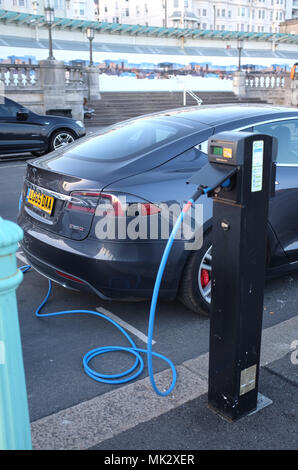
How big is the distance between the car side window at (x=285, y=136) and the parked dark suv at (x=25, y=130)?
969 cm

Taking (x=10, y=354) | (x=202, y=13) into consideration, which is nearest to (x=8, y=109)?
(x=10, y=354)

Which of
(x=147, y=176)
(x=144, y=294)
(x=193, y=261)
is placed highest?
(x=147, y=176)

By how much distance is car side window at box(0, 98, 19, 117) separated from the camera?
12.7 m

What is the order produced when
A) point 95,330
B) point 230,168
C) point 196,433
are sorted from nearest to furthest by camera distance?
1. point 230,168
2. point 196,433
3. point 95,330

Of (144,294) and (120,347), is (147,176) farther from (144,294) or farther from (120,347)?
(120,347)

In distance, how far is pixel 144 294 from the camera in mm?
3592

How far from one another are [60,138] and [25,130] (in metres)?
1.01

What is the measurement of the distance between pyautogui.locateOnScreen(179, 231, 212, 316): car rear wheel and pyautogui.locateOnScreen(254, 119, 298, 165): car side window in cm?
111

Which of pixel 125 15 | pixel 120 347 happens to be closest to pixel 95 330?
pixel 120 347

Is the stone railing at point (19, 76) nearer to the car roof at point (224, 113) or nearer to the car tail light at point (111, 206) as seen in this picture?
the car roof at point (224, 113)

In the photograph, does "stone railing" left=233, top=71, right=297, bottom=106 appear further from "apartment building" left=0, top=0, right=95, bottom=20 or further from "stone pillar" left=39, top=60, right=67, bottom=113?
Result: "apartment building" left=0, top=0, right=95, bottom=20

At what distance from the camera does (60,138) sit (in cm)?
1351

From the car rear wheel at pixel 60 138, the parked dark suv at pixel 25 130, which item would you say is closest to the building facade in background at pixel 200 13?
the car rear wheel at pixel 60 138

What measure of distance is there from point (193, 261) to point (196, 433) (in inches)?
52.5
